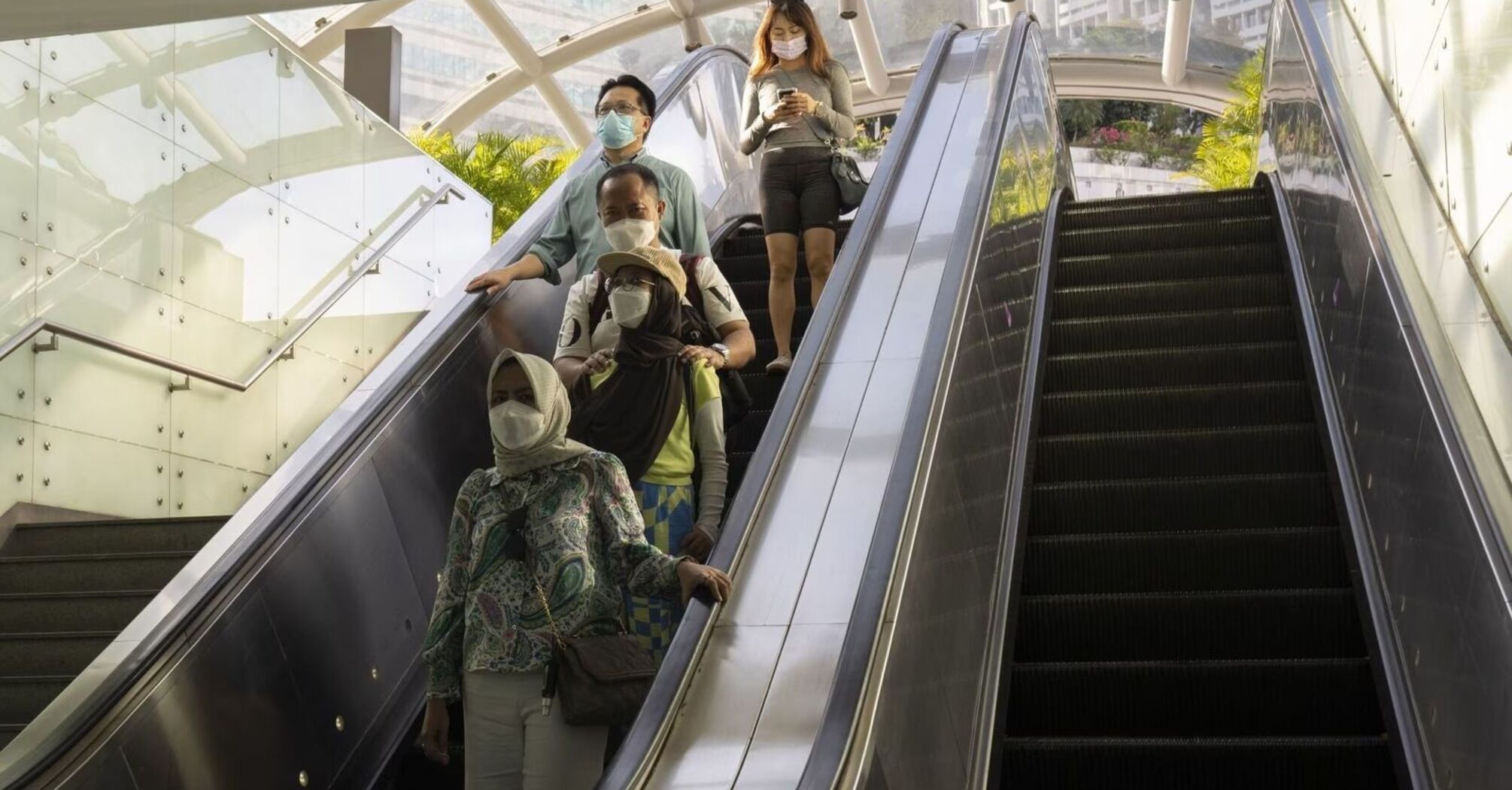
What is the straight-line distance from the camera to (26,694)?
5.47 metres

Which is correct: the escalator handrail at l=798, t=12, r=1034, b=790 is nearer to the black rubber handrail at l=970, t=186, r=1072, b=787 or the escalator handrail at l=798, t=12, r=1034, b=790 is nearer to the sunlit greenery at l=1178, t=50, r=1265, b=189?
the black rubber handrail at l=970, t=186, r=1072, b=787

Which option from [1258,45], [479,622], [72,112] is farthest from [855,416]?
[1258,45]

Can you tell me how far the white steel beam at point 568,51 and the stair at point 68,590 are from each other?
49.6 ft

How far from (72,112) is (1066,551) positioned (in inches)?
208

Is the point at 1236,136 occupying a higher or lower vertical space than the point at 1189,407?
higher

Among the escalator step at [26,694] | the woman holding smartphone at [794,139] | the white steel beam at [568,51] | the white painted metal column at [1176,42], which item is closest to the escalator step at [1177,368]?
the woman holding smartphone at [794,139]

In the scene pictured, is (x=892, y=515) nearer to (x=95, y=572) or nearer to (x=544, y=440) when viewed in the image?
(x=544, y=440)

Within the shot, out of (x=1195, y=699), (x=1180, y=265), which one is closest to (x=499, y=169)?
(x=1180, y=265)

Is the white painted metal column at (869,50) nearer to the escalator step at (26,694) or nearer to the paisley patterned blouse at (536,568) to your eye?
the escalator step at (26,694)

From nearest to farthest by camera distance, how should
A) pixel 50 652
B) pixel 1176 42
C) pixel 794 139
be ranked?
pixel 50 652, pixel 794 139, pixel 1176 42

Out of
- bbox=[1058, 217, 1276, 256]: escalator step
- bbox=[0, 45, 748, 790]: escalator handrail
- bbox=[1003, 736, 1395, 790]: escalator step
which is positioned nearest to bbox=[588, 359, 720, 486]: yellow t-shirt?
bbox=[0, 45, 748, 790]: escalator handrail

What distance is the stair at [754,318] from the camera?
625 centimetres

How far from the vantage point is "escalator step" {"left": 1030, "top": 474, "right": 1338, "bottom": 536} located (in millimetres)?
5523

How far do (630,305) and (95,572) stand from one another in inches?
114
